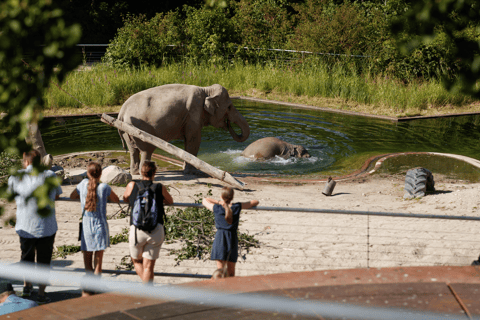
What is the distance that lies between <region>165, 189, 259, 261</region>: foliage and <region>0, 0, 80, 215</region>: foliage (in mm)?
4755

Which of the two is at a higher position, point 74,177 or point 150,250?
point 150,250

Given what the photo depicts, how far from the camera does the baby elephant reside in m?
13.9

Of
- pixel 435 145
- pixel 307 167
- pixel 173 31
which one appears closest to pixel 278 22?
pixel 173 31

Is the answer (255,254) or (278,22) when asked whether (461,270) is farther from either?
(278,22)

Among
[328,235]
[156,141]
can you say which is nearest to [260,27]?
[156,141]

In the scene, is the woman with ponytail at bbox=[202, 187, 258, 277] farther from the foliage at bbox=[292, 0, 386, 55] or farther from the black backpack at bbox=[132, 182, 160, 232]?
the foliage at bbox=[292, 0, 386, 55]

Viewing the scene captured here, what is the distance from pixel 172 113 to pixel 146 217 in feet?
22.0

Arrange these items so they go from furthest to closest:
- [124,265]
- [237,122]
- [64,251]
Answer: [237,122] → [64,251] → [124,265]

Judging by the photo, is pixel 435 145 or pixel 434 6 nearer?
pixel 434 6

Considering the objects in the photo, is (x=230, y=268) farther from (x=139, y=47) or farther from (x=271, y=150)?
(x=139, y=47)

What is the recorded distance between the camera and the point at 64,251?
7.21 m

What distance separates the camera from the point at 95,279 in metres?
5.36

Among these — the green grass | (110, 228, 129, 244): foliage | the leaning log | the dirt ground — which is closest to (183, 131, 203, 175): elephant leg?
the leaning log

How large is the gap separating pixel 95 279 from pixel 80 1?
32.5 m
